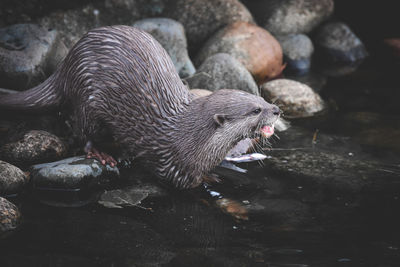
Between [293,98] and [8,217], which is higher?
[8,217]

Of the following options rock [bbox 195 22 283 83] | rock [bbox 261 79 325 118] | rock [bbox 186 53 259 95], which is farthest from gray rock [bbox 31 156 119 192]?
rock [bbox 195 22 283 83]

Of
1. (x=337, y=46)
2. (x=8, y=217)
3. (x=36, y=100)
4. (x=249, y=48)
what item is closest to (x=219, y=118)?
(x=8, y=217)

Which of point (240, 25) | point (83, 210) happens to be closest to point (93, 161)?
point (83, 210)

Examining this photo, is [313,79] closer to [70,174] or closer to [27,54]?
[27,54]

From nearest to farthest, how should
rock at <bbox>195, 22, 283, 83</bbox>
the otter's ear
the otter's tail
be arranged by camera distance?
the otter's ear < the otter's tail < rock at <bbox>195, 22, 283, 83</bbox>

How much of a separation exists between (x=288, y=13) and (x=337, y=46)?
37.4 inches

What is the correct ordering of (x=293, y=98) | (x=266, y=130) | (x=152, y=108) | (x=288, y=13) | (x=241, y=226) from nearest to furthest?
(x=241, y=226) < (x=266, y=130) < (x=152, y=108) < (x=293, y=98) < (x=288, y=13)

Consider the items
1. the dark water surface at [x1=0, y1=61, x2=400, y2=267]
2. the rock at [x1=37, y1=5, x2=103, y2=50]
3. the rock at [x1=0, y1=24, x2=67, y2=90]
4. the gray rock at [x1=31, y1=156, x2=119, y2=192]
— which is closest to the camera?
the dark water surface at [x1=0, y1=61, x2=400, y2=267]

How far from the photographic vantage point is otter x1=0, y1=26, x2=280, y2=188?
9.01ft

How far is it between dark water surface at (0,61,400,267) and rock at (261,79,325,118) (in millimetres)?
1170

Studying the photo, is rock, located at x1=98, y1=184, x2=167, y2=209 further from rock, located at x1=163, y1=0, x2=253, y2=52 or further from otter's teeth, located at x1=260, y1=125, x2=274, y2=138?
rock, located at x1=163, y1=0, x2=253, y2=52

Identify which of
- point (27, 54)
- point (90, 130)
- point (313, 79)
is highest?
point (27, 54)

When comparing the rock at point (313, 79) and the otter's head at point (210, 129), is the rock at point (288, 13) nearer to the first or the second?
the rock at point (313, 79)

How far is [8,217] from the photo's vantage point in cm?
249
